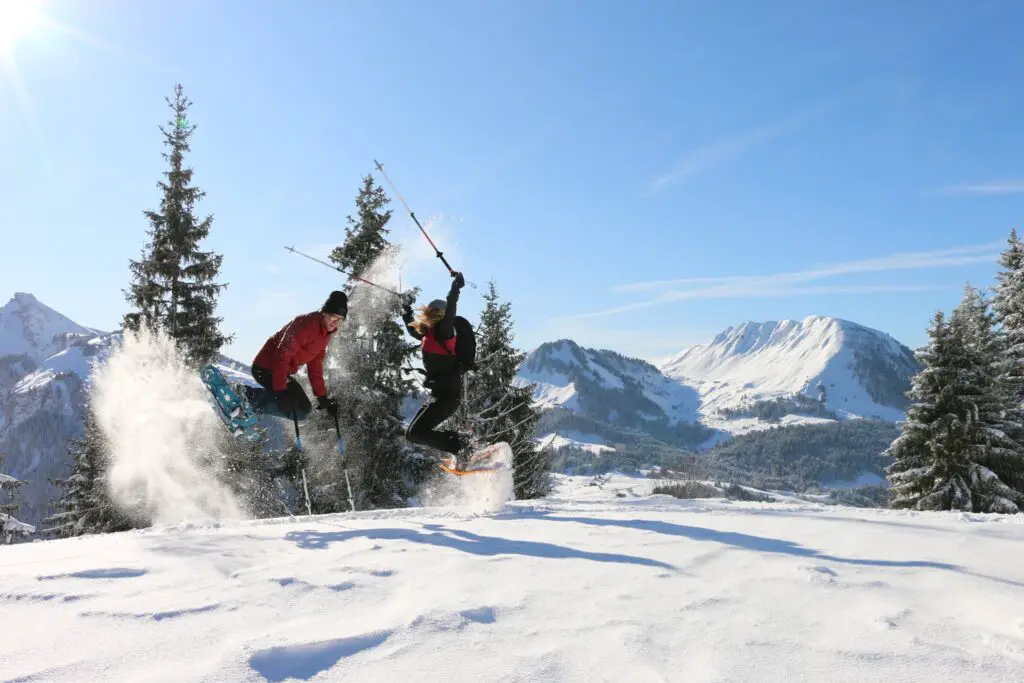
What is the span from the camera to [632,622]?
3.41 meters

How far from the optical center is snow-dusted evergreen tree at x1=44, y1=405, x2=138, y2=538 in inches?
877

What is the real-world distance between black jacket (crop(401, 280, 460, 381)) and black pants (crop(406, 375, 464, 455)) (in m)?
0.12

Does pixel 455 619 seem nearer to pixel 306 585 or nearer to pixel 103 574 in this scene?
pixel 306 585

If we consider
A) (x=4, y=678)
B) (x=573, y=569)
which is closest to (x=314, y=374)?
(x=573, y=569)

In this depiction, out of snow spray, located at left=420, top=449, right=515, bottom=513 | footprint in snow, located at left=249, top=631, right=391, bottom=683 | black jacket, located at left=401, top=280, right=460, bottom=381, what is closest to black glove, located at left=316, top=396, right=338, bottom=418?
black jacket, located at left=401, top=280, right=460, bottom=381

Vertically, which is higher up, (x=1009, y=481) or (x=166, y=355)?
(x=166, y=355)

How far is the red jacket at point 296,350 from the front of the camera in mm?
9203

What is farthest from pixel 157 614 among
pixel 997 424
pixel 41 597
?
pixel 997 424

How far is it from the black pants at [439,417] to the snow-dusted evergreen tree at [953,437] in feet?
70.7

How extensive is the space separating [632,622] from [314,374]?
7398mm

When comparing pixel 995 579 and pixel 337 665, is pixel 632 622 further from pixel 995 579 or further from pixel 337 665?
pixel 995 579

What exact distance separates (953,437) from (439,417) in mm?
24308

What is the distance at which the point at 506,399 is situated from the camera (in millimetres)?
29141

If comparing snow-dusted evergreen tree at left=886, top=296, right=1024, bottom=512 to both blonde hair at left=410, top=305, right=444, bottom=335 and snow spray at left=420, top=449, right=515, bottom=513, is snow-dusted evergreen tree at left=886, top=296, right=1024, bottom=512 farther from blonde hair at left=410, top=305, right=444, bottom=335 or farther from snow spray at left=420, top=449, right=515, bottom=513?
blonde hair at left=410, top=305, right=444, bottom=335
